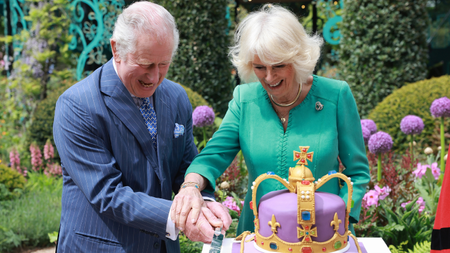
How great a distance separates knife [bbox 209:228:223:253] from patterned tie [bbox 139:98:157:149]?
1.91 ft

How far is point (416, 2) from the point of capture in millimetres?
6059

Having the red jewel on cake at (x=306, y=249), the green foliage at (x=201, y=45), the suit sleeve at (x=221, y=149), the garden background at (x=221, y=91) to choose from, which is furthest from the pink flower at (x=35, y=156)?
the red jewel on cake at (x=306, y=249)

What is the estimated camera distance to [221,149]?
86.0 inches

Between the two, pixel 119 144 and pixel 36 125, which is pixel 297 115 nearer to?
pixel 119 144

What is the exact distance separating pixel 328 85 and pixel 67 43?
20.4 feet

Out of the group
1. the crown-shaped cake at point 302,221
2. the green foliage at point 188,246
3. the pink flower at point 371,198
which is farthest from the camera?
the pink flower at point 371,198

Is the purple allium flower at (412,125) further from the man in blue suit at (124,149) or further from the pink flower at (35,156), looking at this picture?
the pink flower at (35,156)

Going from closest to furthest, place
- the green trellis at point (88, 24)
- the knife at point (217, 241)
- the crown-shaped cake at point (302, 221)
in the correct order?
the crown-shaped cake at point (302, 221)
the knife at point (217, 241)
the green trellis at point (88, 24)

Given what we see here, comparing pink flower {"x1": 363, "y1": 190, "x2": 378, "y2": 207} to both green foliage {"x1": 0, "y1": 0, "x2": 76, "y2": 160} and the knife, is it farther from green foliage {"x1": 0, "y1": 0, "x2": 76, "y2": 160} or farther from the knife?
green foliage {"x1": 0, "y1": 0, "x2": 76, "y2": 160}

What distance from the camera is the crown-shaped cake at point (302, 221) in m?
1.54

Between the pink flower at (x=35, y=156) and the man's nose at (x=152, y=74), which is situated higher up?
the man's nose at (x=152, y=74)

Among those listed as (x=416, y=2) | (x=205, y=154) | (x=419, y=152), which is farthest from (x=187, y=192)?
(x=416, y=2)

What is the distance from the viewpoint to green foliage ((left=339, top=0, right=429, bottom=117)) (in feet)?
20.0

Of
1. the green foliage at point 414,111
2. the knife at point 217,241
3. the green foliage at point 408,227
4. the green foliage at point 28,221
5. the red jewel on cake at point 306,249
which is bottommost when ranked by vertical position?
the green foliage at point 28,221
